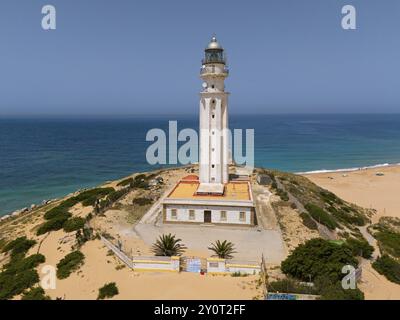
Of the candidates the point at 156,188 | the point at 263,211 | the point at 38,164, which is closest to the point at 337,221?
the point at 263,211

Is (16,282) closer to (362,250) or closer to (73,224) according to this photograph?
(73,224)

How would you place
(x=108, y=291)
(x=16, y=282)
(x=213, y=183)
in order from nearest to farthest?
(x=108, y=291), (x=16, y=282), (x=213, y=183)

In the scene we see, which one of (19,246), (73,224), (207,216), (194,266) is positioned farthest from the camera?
(207,216)

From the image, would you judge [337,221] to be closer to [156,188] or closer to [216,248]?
[216,248]

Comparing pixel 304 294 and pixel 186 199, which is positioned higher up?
pixel 186 199

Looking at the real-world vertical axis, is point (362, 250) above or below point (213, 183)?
below

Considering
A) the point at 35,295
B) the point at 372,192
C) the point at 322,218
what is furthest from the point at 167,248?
the point at 372,192
